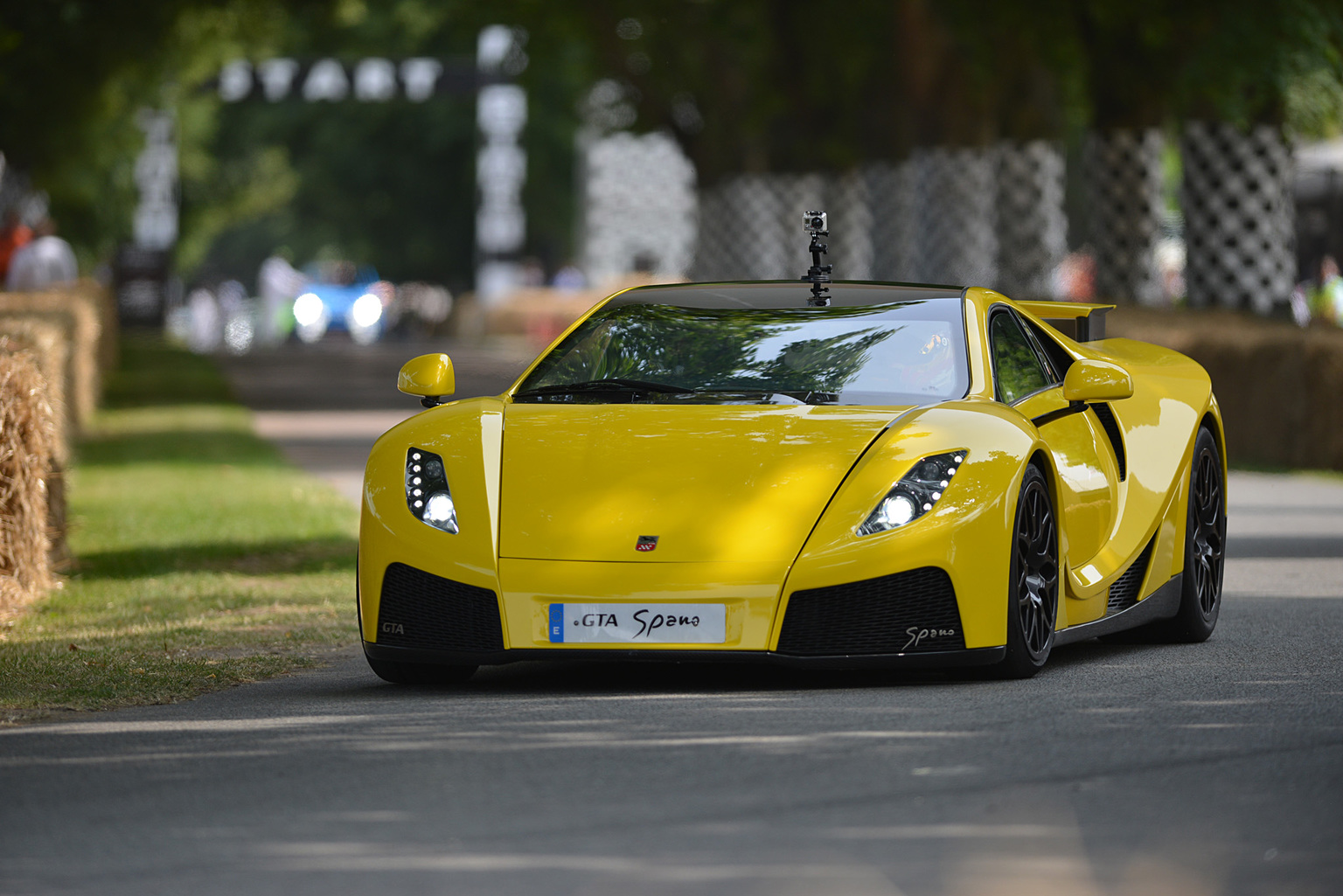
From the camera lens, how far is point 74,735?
7.16 metres

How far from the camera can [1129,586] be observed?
8.72m

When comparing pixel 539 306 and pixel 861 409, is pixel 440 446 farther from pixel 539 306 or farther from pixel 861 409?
pixel 539 306

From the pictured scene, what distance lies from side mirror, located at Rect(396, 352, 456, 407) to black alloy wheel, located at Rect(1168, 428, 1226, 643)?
2.85 meters

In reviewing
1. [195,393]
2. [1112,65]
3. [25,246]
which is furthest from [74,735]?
[195,393]

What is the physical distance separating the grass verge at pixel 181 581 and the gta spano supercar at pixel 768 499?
1.13 m

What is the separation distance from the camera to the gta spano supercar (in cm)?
742

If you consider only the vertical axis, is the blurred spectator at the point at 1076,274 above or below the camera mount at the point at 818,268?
below

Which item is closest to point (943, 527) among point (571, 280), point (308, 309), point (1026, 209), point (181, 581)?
point (181, 581)

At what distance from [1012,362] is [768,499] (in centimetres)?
159

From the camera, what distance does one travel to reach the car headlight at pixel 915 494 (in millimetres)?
7445

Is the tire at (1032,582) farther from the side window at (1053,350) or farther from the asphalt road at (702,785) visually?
the side window at (1053,350)

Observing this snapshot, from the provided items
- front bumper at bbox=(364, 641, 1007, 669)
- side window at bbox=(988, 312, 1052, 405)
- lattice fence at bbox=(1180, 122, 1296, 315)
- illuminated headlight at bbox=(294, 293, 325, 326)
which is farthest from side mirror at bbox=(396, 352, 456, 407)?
illuminated headlight at bbox=(294, 293, 325, 326)

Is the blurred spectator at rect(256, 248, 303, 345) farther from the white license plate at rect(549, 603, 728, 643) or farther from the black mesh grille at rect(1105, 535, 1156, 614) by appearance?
the white license plate at rect(549, 603, 728, 643)

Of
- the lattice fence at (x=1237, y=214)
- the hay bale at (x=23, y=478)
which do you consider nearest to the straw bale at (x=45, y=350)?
the hay bale at (x=23, y=478)
